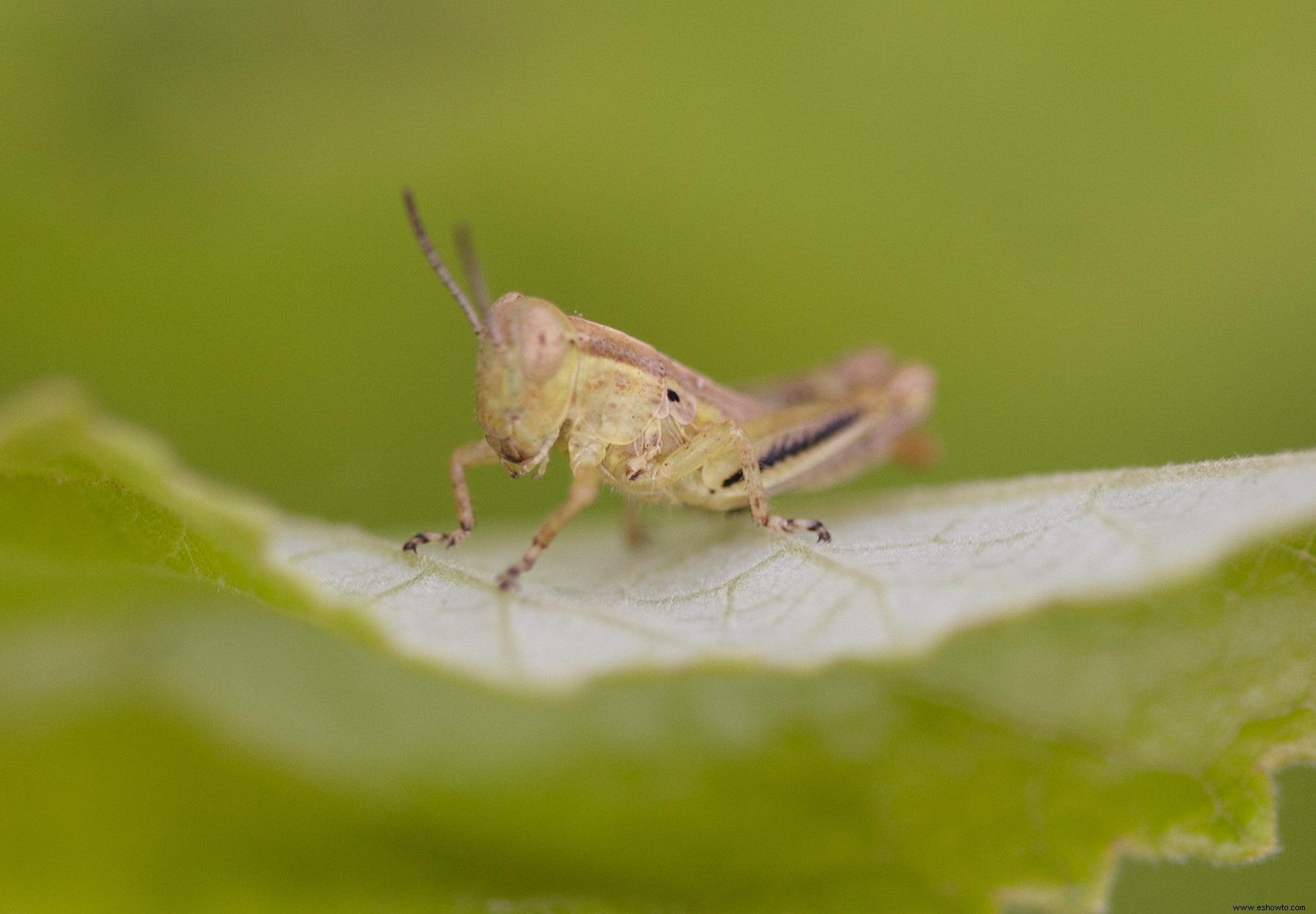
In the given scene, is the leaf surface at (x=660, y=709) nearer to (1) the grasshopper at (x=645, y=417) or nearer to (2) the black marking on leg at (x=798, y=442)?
(1) the grasshopper at (x=645, y=417)

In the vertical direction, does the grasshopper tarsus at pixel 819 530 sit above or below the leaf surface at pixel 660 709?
above

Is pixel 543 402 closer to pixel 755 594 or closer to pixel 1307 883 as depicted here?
pixel 755 594

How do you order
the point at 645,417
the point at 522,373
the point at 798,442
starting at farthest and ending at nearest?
1. the point at 798,442
2. the point at 645,417
3. the point at 522,373

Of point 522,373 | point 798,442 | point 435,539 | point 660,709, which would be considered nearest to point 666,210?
point 798,442

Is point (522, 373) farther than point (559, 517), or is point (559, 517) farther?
point (522, 373)

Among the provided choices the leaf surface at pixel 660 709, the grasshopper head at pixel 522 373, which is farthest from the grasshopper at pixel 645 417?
the leaf surface at pixel 660 709

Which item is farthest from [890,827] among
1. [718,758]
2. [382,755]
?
[382,755]

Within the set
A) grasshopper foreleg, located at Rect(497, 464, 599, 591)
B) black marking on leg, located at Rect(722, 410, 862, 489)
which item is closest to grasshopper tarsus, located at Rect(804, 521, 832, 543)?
black marking on leg, located at Rect(722, 410, 862, 489)

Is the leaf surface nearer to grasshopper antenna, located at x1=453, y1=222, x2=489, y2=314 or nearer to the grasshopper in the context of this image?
the grasshopper

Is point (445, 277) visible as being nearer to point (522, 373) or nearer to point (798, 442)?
point (522, 373)
